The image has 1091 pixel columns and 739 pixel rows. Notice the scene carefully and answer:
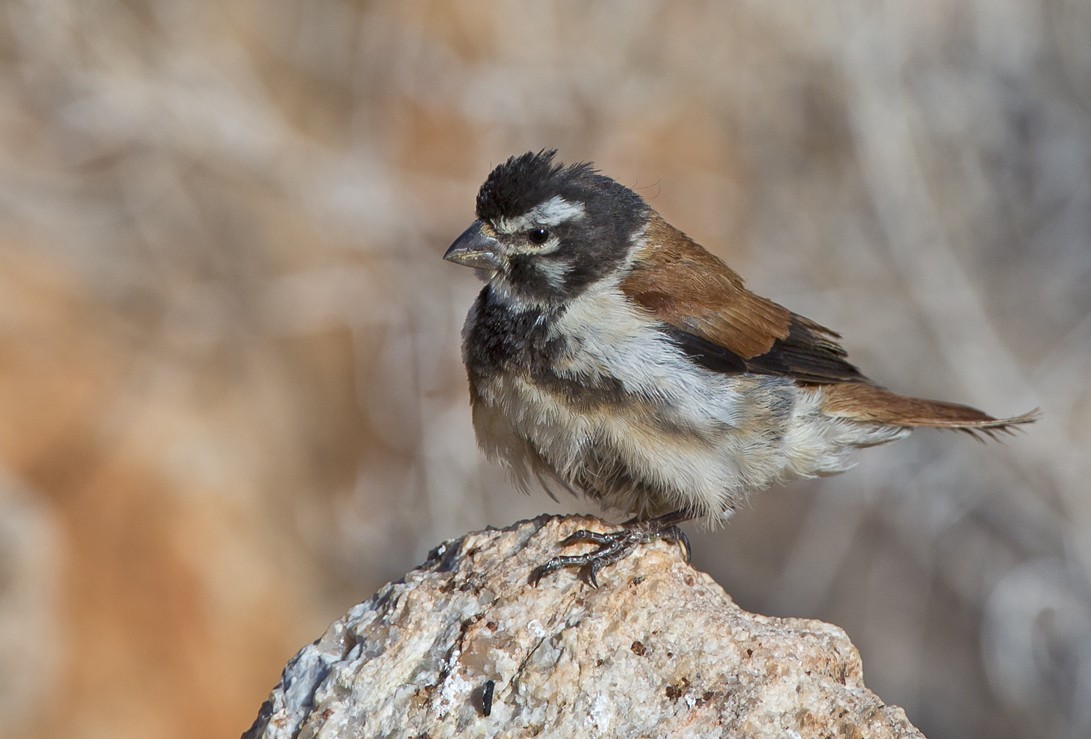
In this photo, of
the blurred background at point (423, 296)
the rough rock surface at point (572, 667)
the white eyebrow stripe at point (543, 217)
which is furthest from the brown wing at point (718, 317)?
the blurred background at point (423, 296)

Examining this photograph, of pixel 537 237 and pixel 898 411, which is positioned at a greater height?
pixel 537 237

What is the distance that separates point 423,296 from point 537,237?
3439 millimetres

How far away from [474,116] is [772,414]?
4.46m

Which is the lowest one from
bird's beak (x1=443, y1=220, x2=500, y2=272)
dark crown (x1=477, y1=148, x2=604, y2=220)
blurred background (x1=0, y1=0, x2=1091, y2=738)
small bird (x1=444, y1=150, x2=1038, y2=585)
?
small bird (x1=444, y1=150, x2=1038, y2=585)

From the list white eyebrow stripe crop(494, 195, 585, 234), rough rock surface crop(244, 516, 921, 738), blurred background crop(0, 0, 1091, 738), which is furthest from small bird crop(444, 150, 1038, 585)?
blurred background crop(0, 0, 1091, 738)

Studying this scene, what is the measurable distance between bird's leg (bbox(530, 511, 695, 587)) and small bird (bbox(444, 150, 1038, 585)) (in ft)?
0.07

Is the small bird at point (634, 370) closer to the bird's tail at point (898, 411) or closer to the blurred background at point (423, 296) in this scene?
the bird's tail at point (898, 411)

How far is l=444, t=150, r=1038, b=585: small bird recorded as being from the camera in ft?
13.3

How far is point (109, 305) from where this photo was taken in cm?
762

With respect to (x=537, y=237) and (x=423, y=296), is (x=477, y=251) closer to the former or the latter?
(x=537, y=237)

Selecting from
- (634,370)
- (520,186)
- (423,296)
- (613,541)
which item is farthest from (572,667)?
(423,296)

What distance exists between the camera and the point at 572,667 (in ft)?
9.82

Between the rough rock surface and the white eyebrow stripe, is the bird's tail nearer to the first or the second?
the white eyebrow stripe

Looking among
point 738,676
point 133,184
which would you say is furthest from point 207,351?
point 738,676
